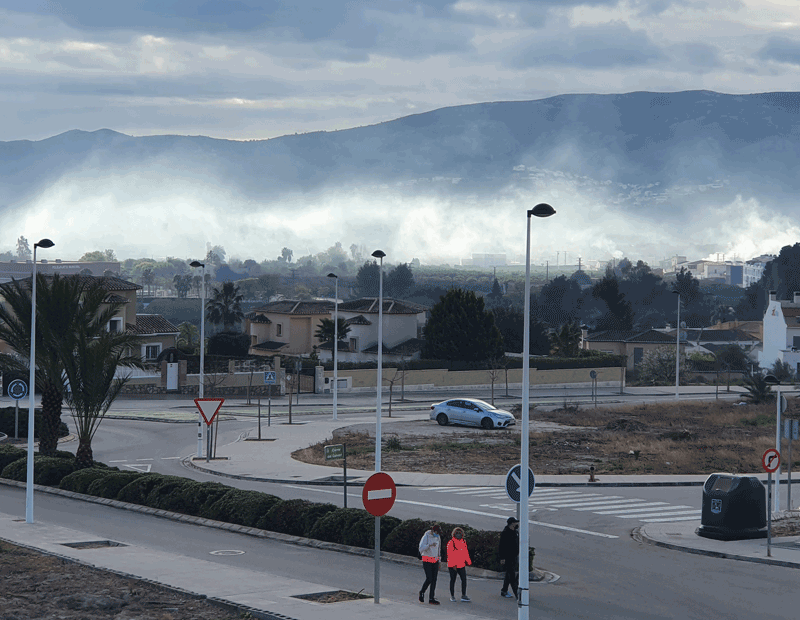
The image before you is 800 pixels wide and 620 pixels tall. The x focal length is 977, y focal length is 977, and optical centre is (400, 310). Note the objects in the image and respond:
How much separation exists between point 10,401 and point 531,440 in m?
31.3

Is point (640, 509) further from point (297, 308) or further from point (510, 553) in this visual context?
point (297, 308)

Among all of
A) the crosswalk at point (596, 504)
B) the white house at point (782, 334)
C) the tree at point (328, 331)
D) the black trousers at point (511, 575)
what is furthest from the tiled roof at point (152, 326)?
the black trousers at point (511, 575)

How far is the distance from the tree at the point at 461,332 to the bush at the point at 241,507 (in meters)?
57.3

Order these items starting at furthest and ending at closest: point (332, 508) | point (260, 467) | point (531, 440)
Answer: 1. point (531, 440)
2. point (260, 467)
3. point (332, 508)

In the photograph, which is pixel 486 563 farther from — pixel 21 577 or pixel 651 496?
pixel 651 496

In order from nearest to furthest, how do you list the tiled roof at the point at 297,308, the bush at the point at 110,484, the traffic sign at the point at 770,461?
the traffic sign at the point at 770,461, the bush at the point at 110,484, the tiled roof at the point at 297,308

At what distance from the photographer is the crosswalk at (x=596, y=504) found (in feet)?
84.6

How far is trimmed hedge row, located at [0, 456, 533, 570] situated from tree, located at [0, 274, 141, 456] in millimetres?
2232

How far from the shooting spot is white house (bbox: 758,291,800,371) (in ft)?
300

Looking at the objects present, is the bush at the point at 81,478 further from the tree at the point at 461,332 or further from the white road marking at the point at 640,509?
the tree at the point at 461,332

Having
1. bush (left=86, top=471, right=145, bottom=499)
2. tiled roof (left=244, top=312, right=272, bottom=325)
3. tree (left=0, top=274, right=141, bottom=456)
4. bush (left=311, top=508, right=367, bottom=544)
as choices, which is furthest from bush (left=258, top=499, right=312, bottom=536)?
Result: tiled roof (left=244, top=312, right=272, bottom=325)

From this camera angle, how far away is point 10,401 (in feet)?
185

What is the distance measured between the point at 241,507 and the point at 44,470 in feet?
30.7

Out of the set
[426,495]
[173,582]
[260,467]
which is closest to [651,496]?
[426,495]
